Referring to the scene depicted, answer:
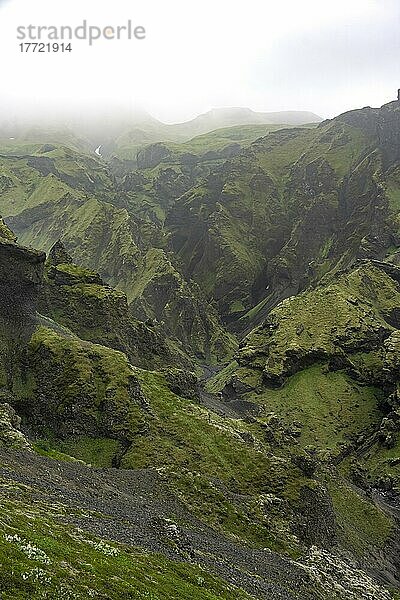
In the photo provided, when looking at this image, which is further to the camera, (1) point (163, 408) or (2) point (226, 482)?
(1) point (163, 408)

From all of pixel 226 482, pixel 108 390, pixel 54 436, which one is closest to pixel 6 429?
pixel 54 436

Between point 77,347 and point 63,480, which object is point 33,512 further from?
point 77,347

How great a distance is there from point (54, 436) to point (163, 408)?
22852 millimetres

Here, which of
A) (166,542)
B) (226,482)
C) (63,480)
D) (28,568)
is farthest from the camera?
(226,482)

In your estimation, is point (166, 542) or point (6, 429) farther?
point (6, 429)

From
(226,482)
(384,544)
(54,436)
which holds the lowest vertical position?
(384,544)

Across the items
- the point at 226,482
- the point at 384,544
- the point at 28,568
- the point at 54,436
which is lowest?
the point at 384,544

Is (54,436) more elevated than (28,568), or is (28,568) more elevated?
(28,568)

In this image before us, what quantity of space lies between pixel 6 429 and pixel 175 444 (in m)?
33.4

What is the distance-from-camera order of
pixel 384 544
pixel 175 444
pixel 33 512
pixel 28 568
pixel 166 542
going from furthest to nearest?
pixel 384 544
pixel 175 444
pixel 166 542
pixel 33 512
pixel 28 568

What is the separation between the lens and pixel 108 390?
99.9 m

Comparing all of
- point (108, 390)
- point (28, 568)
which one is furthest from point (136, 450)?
point (28, 568)

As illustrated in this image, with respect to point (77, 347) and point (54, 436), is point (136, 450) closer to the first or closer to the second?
point (54, 436)

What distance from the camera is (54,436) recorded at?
3637 inches
